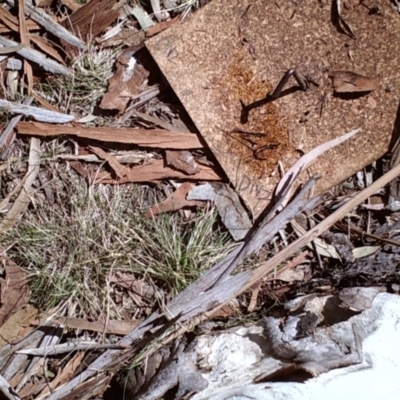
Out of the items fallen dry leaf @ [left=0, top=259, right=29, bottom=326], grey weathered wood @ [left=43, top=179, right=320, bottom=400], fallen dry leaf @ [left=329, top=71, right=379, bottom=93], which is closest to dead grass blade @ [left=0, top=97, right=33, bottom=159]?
fallen dry leaf @ [left=0, top=259, right=29, bottom=326]

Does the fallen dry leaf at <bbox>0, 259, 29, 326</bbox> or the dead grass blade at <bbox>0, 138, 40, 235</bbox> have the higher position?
the dead grass blade at <bbox>0, 138, 40, 235</bbox>

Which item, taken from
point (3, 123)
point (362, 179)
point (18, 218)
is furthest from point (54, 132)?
point (362, 179)

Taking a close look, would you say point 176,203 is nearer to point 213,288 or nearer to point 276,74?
point 213,288

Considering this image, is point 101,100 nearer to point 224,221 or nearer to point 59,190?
point 59,190

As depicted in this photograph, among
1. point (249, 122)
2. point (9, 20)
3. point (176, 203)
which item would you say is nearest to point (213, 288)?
point (176, 203)

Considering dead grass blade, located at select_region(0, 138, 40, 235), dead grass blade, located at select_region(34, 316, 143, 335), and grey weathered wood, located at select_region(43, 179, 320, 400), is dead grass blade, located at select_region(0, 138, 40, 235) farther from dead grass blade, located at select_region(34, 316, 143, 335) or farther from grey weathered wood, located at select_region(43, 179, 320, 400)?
grey weathered wood, located at select_region(43, 179, 320, 400)

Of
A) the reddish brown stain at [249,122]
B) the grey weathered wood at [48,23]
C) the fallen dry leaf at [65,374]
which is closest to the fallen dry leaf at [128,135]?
the reddish brown stain at [249,122]
